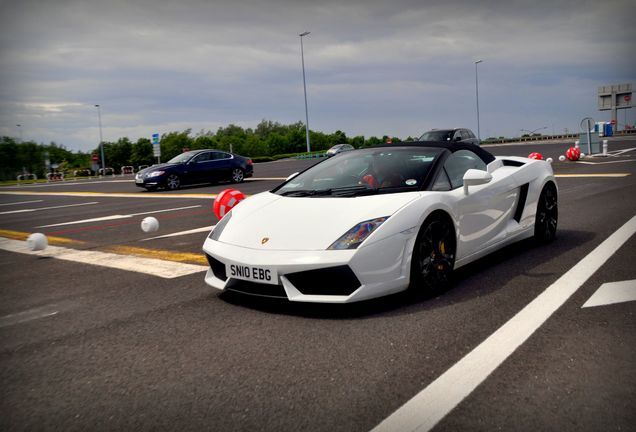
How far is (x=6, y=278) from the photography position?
604cm

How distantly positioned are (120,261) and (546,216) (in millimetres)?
4893

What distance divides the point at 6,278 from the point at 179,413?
14.1 feet

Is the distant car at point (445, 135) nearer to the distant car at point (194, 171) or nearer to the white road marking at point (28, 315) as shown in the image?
Result: the distant car at point (194, 171)

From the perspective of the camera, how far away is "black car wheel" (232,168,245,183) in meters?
21.9

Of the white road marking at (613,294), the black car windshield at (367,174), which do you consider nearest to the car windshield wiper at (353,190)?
the black car windshield at (367,174)

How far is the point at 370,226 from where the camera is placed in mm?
4051

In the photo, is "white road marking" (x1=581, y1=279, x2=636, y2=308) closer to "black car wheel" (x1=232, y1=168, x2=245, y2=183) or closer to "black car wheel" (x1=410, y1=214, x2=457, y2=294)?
"black car wheel" (x1=410, y1=214, x2=457, y2=294)

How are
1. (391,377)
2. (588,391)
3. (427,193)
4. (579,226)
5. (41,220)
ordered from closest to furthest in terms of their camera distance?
(588,391) → (391,377) → (427,193) → (579,226) → (41,220)

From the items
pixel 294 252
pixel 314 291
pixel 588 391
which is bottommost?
pixel 588 391

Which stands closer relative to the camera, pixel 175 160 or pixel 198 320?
pixel 198 320

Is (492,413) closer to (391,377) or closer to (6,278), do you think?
(391,377)

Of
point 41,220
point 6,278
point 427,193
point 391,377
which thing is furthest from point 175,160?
point 391,377

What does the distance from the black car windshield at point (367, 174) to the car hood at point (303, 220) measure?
0.67 ft

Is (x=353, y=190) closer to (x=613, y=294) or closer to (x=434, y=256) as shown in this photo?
(x=434, y=256)
